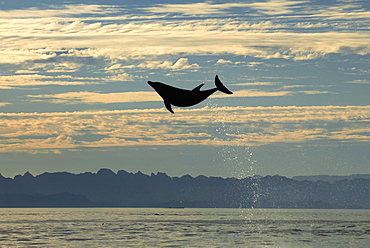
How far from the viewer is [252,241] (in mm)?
149750

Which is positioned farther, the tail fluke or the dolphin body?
the tail fluke

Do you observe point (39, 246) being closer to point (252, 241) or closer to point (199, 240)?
point (199, 240)

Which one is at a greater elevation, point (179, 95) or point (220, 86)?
point (220, 86)

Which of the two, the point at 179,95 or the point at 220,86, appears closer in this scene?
the point at 179,95

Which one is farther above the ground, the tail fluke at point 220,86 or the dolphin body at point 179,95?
the tail fluke at point 220,86

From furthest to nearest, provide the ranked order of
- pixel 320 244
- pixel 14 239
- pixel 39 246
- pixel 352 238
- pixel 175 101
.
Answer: pixel 352 238 → pixel 14 239 → pixel 320 244 → pixel 39 246 → pixel 175 101

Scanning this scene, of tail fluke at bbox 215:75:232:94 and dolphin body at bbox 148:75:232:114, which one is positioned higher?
tail fluke at bbox 215:75:232:94

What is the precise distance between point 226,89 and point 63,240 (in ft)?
379

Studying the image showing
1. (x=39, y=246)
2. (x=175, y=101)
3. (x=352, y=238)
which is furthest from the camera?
(x=352, y=238)

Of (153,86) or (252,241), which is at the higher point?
(153,86)

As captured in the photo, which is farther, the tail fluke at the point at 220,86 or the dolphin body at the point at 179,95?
the tail fluke at the point at 220,86

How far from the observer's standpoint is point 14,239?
148250 mm

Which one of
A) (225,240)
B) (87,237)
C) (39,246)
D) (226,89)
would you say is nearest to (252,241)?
(225,240)

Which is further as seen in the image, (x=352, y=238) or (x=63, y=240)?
(x=352, y=238)
